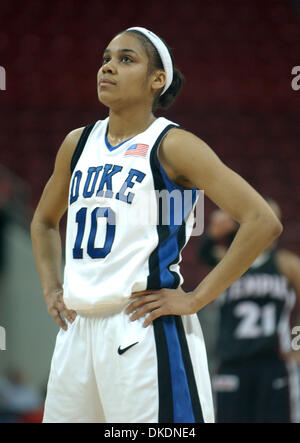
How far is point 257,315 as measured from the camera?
5.71 m

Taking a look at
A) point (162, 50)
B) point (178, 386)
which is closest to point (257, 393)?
point (178, 386)

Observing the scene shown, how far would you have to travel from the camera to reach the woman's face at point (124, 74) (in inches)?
118

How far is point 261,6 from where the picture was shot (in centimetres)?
1207

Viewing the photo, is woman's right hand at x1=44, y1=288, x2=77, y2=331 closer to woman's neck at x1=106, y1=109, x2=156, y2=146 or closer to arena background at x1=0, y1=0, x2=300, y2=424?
woman's neck at x1=106, y1=109, x2=156, y2=146

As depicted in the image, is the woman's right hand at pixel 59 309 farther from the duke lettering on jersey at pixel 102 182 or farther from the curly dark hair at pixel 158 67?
the curly dark hair at pixel 158 67

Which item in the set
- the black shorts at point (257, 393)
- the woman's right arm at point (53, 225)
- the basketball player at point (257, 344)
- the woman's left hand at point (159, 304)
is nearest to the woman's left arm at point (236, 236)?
the woman's left hand at point (159, 304)

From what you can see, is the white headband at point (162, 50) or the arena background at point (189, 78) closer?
the white headband at point (162, 50)

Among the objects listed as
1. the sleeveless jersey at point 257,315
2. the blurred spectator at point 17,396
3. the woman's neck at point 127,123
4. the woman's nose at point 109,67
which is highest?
the woman's nose at point 109,67

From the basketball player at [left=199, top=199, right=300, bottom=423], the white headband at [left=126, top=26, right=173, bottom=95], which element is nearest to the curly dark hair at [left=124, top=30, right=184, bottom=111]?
the white headband at [left=126, top=26, right=173, bottom=95]

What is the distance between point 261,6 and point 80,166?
982 centimetres

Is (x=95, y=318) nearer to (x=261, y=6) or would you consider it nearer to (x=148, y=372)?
(x=148, y=372)

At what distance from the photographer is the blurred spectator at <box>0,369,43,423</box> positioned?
8.71 m

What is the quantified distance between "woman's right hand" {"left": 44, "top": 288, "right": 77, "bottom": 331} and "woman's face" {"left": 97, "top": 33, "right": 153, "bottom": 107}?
2.68ft

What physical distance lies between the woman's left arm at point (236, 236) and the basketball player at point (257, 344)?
2.76 m
